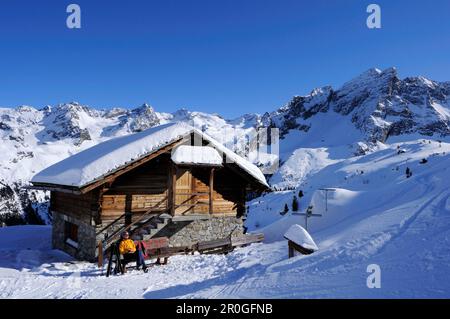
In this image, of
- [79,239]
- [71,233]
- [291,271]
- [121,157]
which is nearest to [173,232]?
[79,239]

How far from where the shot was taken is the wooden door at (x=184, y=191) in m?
16.8

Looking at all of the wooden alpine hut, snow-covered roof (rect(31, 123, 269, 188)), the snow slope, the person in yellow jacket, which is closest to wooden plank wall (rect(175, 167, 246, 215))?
the wooden alpine hut

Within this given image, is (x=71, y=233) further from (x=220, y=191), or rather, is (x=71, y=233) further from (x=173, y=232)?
(x=220, y=191)

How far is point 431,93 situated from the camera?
146 metres

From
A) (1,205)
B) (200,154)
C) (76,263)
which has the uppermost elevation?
(200,154)

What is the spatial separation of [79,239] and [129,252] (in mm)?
4843

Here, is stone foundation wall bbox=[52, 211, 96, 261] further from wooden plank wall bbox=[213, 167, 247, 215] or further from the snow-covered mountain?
the snow-covered mountain

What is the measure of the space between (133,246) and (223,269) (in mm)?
3116

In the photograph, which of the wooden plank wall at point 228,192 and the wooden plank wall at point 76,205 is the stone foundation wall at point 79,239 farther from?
the wooden plank wall at point 228,192

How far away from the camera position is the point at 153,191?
1633 centimetres

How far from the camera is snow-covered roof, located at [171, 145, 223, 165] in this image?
50.1ft
